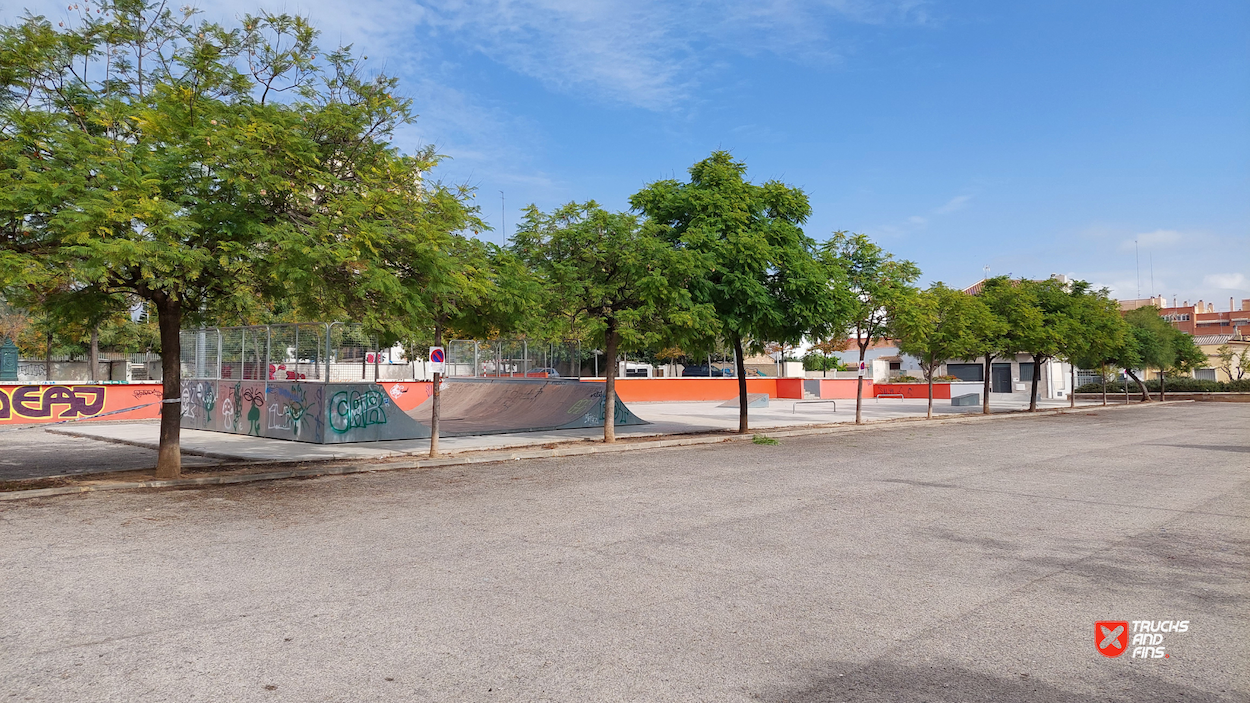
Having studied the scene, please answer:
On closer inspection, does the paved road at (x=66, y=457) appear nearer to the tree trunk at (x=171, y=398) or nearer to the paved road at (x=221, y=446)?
the paved road at (x=221, y=446)

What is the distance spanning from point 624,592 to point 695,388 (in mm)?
43015

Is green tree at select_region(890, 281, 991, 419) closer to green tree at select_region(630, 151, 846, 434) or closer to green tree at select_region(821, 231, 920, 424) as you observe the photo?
green tree at select_region(821, 231, 920, 424)

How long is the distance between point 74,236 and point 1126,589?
10.7m

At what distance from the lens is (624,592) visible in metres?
5.78

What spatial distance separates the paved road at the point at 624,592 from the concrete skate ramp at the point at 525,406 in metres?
12.2

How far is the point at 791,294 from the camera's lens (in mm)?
19719

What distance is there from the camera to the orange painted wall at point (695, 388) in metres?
44.4

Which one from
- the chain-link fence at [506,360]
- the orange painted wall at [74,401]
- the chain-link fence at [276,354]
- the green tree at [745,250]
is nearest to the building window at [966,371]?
the chain-link fence at [506,360]

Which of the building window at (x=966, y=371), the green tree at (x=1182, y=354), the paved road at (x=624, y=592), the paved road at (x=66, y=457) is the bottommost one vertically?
the paved road at (x=66, y=457)

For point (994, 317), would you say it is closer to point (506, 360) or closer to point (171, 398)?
point (506, 360)

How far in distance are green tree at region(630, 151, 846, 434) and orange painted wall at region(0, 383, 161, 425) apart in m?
19.6
